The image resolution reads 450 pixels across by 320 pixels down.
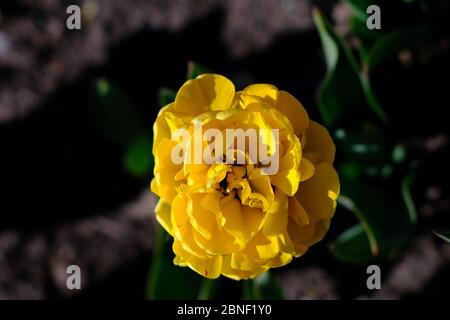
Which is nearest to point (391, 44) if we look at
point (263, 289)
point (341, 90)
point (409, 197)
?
point (341, 90)

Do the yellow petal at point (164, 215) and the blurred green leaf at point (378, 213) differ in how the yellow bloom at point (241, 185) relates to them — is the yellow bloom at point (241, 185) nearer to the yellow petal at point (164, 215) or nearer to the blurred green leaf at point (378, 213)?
the yellow petal at point (164, 215)

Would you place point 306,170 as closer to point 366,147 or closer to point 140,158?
point 366,147

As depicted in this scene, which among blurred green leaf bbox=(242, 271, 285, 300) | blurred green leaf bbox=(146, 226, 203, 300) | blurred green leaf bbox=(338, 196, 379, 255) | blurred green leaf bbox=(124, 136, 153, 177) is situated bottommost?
blurred green leaf bbox=(242, 271, 285, 300)

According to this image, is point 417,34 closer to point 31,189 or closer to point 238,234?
point 238,234

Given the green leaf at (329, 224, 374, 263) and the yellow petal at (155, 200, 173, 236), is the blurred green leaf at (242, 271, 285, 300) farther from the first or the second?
the yellow petal at (155, 200, 173, 236)

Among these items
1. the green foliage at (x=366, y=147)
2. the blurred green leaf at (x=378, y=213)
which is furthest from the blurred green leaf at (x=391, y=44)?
the blurred green leaf at (x=378, y=213)

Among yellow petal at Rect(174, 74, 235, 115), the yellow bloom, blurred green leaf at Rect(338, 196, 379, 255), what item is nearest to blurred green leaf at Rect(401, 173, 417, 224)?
blurred green leaf at Rect(338, 196, 379, 255)

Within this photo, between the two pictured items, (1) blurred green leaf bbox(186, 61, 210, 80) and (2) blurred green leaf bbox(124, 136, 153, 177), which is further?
(2) blurred green leaf bbox(124, 136, 153, 177)
